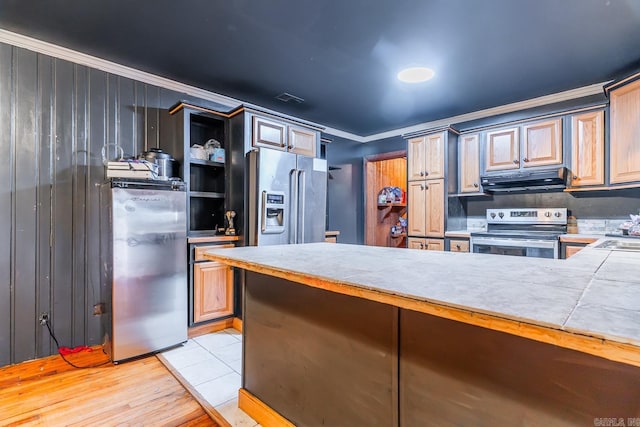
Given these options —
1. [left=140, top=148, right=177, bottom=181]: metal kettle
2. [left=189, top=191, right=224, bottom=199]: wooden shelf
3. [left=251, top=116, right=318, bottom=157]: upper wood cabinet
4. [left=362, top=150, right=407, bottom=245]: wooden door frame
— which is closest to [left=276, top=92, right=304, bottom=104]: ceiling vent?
[left=251, top=116, right=318, bottom=157]: upper wood cabinet

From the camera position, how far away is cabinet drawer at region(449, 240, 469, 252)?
3.62m

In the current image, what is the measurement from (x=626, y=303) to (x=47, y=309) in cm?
334

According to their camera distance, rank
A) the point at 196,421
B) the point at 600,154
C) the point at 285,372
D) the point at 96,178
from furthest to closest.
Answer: the point at 600,154, the point at 96,178, the point at 196,421, the point at 285,372

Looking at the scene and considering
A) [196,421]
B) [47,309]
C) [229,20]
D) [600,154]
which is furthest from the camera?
[600,154]

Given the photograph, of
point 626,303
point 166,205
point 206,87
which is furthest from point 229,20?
point 626,303

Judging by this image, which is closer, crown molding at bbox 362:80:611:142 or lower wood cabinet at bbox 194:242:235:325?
lower wood cabinet at bbox 194:242:235:325

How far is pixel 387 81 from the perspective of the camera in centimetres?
310

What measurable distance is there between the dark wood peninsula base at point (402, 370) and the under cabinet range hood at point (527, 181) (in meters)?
3.07

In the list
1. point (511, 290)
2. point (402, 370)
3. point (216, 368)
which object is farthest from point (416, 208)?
point (511, 290)

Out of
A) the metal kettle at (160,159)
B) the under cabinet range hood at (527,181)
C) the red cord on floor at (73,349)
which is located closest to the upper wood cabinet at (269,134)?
the metal kettle at (160,159)

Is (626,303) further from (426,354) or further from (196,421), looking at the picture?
(196,421)

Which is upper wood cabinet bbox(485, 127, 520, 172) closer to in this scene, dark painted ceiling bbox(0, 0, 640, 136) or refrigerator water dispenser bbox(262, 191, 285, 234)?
dark painted ceiling bbox(0, 0, 640, 136)

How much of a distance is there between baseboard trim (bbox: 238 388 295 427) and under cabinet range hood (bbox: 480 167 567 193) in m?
3.29

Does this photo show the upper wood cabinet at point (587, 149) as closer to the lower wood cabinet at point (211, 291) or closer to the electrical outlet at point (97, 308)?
the lower wood cabinet at point (211, 291)
